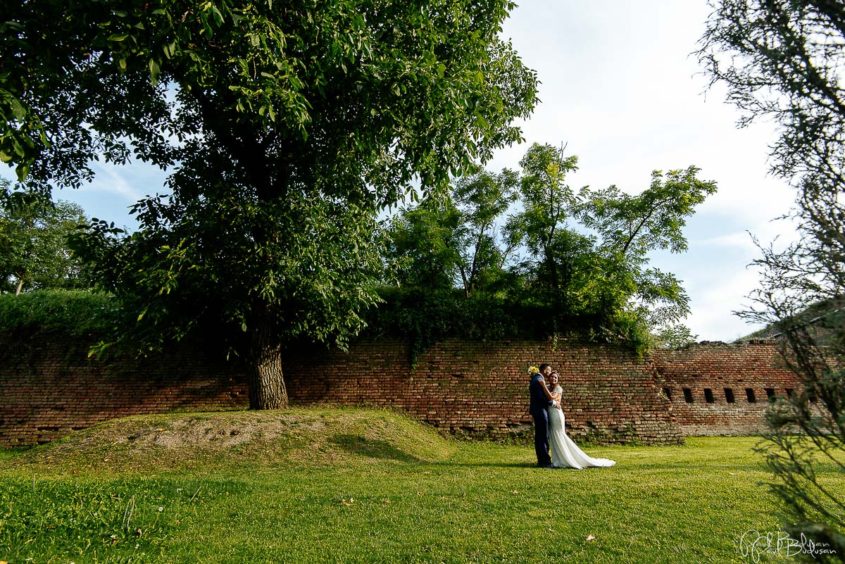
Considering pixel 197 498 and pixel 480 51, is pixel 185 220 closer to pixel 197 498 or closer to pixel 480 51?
pixel 197 498

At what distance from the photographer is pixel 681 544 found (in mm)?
3635

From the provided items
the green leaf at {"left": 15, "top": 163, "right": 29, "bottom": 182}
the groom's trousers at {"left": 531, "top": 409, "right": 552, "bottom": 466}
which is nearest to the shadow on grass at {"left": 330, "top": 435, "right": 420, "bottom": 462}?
the groom's trousers at {"left": 531, "top": 409, "right": 552, "bottom": 466}

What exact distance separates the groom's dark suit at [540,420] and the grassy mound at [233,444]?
189cm

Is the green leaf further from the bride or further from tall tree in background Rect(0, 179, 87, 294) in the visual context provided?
tall tree in background Rect(0, 179, 87, 294)

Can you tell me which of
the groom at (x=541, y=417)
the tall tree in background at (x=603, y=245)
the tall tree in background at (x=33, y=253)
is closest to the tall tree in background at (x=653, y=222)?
the tall tree in background at (x=603, y=245)

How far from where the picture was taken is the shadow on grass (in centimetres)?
800

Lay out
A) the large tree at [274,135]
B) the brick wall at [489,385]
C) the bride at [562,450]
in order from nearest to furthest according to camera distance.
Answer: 1. the large tree at [274,135]
2. the bride at [562,450]
3. the brick wall at [489,385]

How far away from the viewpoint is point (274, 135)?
9844 millimetres

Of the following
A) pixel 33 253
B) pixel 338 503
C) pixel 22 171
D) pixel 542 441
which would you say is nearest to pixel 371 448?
pixel 542 441

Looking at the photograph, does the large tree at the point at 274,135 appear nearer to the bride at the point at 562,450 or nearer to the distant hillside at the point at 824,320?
the bride at the point at 562,450

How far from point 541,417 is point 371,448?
121 inches

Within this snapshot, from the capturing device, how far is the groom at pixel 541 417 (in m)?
7.49

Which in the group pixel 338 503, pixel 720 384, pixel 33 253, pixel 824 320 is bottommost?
pixel 338 503

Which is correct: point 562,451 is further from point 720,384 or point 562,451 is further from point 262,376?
point 720,384
